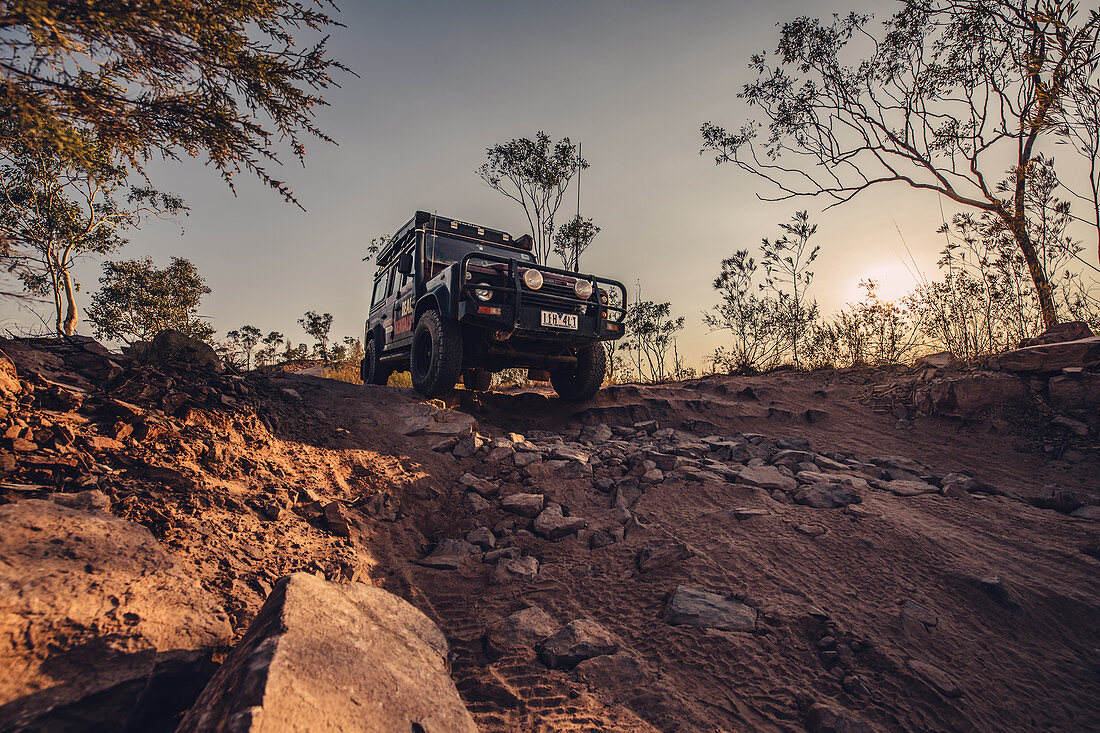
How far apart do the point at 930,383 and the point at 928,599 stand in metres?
4.69

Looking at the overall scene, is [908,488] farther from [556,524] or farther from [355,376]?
[355,376]

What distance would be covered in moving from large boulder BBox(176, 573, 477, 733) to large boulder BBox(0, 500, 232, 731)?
0.21 m

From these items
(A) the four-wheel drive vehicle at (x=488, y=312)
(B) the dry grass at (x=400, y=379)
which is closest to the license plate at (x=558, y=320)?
(A) the four-wheel drive vehicle at (x=488, y=312)

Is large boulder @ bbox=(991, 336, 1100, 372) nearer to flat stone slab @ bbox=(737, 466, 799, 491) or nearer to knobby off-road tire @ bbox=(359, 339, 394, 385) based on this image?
Result: flat stone slab @ bbox=(737, 466, 799, 491)

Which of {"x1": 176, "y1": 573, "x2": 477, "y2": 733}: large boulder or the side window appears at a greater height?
the side window

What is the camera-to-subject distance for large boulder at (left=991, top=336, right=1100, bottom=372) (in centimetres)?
473

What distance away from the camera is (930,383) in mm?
5574

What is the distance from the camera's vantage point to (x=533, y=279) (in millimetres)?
4711

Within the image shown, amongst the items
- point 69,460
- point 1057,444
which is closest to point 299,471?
Answer: point 69,460

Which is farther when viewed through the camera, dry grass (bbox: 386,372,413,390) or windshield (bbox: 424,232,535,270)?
dry grass (bbox: 386,372,413,390)

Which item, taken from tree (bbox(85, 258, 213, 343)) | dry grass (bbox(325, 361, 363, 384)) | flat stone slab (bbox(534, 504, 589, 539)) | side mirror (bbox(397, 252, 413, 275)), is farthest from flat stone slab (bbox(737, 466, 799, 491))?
tree (bbox(85, 258, 213, 343))

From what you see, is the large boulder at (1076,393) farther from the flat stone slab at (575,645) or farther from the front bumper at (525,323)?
the flat stone slab at (575,645)

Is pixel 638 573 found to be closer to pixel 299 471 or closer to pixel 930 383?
pixel 299 471

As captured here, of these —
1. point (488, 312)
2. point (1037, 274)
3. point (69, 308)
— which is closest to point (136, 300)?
point (69, 308)
